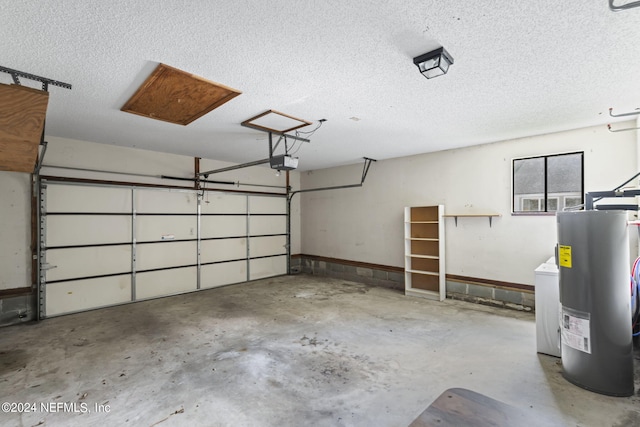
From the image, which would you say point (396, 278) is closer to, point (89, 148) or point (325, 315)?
point (325, 315)

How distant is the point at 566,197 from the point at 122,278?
10126 millimetres

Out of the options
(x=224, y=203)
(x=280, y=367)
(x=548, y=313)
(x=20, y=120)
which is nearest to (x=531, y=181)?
(x=548, y=313)

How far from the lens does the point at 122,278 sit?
193 inches

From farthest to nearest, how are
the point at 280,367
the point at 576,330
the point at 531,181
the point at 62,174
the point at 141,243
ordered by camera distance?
the point at 531,181 < the point at 141,243 < the point at 62,174 < the point at 280,367 < the point at 576,330

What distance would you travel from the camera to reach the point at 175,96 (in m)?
2.80

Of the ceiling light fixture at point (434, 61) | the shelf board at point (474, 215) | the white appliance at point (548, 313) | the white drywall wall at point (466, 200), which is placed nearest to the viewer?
the ceiling light fixture at point (434, 61)

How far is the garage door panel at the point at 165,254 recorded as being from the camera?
16.8 ft

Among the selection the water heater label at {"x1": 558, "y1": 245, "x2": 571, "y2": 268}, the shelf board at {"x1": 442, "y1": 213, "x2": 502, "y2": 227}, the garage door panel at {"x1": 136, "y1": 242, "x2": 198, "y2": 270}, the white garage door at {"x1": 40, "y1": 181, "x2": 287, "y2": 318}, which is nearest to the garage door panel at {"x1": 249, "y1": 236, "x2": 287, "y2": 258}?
the white garage door at {"x1": 40, "y1": 181, "x2": 287, "y2": 318}

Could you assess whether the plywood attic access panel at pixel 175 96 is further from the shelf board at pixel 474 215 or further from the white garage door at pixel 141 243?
the shelf board at pixel 474 215

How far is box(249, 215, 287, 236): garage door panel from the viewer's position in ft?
21.8

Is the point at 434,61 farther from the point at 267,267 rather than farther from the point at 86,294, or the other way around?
the point at 267,267

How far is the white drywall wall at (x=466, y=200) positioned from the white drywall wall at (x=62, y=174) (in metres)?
2.92

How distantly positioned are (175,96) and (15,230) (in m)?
3.32

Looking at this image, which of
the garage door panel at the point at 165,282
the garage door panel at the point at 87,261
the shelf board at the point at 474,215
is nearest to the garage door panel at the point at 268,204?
the garage door panel at the point at 165,282
